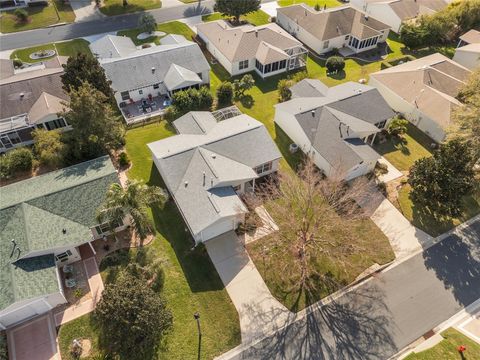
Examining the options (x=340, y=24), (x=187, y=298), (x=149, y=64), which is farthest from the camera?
(x=340, y=24)

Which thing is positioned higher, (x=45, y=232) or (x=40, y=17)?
(x=40, y=17)

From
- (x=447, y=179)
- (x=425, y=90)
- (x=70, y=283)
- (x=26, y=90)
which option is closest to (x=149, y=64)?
(x=26, y=90)

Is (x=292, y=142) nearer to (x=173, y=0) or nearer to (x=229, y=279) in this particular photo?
(x=229, y=279)

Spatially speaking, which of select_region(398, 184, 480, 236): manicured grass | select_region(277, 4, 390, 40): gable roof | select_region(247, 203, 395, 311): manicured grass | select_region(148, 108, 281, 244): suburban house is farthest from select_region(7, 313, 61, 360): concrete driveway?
select_region(277, 4, 390, 40): gable roof

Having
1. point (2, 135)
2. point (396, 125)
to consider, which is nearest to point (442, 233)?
point (396, 125)

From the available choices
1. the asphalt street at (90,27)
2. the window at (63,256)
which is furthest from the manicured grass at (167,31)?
the window at (63,256)

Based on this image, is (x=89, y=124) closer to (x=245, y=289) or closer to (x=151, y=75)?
(x=151, y=75)
